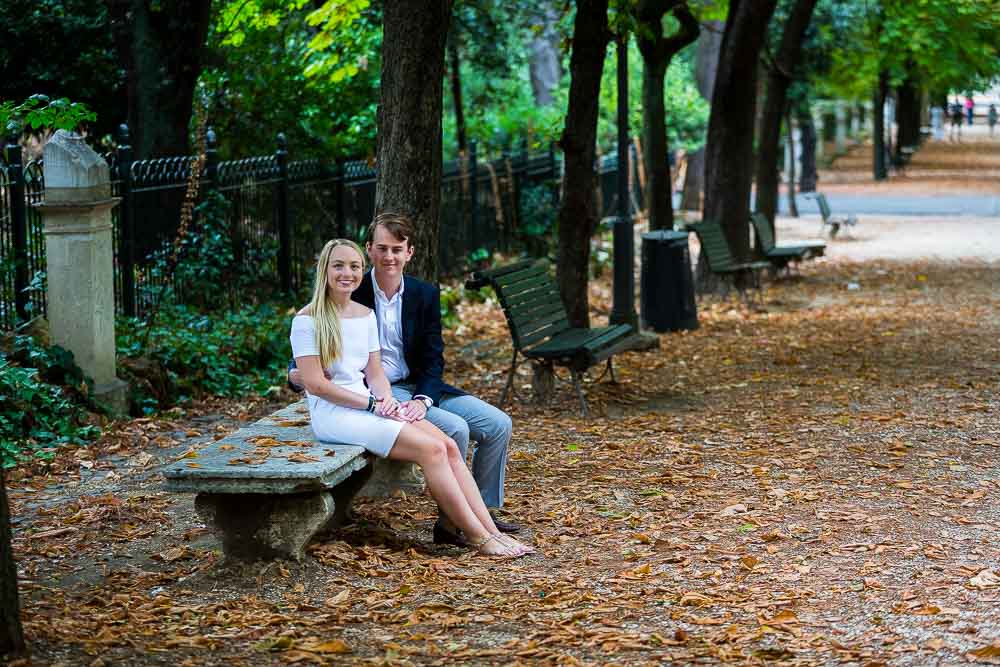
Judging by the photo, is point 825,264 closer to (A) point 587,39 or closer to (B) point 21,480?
(A) point 587,39

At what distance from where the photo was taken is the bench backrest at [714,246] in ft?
52.5

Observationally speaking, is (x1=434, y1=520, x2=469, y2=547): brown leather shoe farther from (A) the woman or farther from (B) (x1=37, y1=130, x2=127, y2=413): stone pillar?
(B) (x1=37, y1=130, x2=127, y2=413): stone pillar

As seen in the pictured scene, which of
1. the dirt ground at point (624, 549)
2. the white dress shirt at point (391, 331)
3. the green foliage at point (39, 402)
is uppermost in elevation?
the white dress shirt at point (391, 331)

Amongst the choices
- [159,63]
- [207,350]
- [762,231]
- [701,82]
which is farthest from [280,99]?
[701,82]

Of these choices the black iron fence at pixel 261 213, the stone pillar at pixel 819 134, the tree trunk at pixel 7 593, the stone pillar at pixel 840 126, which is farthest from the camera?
the stone pillar at pixel 840 126

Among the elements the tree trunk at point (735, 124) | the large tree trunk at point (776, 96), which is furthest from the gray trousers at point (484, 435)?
the large tree trunk at point (776, 96)

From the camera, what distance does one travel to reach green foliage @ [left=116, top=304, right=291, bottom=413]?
1055cm

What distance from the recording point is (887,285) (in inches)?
739

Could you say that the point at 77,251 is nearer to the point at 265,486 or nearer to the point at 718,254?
the point at 265,486

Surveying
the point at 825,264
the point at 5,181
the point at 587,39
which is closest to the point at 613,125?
the point at 825,264

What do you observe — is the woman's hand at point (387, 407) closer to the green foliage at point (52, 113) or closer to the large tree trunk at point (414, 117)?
the green foliage at point (52, 113)

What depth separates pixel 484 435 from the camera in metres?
6.88

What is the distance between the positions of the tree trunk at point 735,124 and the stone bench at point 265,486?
37.0 feet

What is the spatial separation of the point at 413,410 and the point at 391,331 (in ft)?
1.99
